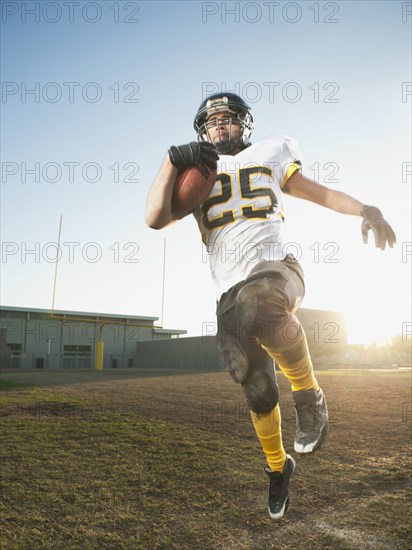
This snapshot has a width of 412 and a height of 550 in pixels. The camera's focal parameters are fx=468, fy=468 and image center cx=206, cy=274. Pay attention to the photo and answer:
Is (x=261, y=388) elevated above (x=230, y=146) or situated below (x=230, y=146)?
below

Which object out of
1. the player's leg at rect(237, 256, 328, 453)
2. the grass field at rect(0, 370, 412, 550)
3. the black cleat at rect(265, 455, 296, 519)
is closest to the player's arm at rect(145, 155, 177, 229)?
the player's leg at rect(237, 256, 328, 453)

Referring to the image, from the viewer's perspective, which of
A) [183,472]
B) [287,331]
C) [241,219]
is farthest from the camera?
[183,472]

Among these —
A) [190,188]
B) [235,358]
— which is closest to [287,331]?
[235,358]

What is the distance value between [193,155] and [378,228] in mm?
1028

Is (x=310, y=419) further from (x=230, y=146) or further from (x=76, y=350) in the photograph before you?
(x=76, y=350)

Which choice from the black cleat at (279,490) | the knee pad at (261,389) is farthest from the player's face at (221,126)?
the black cleat at (279,490)

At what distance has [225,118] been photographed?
2.75 m

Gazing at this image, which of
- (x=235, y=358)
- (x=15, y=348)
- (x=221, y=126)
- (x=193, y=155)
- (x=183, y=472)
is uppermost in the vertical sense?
(x=221, y=126)

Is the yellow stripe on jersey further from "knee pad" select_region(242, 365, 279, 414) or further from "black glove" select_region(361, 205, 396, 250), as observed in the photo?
"knee pad" select_region(242, 365, 279, 414)

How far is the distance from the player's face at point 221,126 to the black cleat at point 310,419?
1.54m

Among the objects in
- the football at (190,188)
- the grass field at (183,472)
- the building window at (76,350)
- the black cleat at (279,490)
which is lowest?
the grass field at (183,472)

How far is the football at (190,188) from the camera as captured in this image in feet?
7.45

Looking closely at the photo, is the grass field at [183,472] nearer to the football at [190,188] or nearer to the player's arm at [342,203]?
the player's arm at [342,203]

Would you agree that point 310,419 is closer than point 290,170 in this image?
Yes
